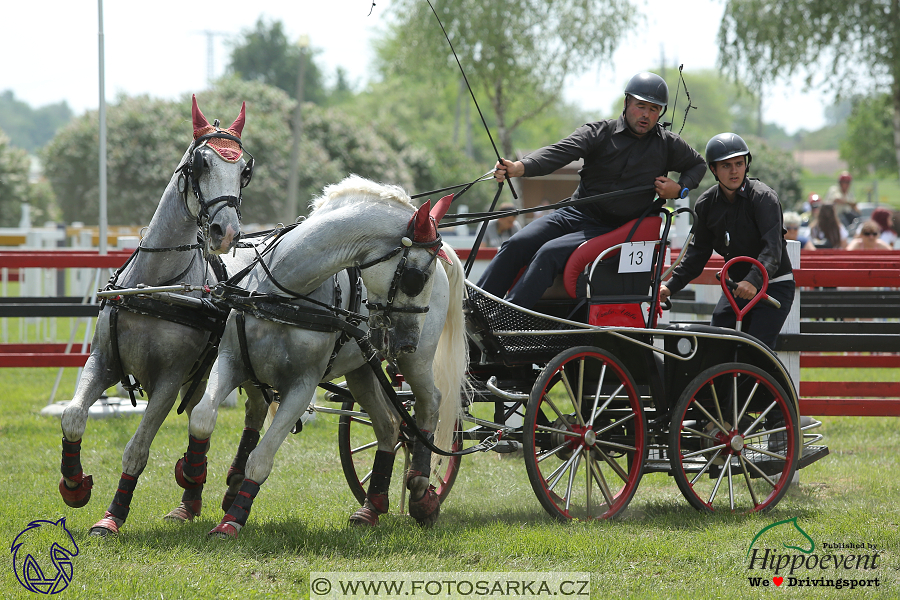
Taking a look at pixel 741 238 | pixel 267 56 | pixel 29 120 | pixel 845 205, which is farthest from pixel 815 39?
pixel 29 120

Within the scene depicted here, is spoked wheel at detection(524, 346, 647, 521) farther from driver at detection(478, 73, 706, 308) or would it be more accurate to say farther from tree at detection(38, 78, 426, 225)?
Answer: tree at detection(38, 78, 426, 225)

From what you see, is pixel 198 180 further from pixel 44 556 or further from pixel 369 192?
pixel 44 556

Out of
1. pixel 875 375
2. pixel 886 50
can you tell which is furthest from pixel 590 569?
pixel 886 50

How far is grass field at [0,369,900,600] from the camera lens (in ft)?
13.3

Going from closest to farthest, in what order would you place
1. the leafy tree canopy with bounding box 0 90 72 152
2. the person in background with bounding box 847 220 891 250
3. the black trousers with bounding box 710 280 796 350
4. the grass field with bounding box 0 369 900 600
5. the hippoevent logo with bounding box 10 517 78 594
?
the hippoevent logo with bounding box 10 517 78 594 → the grass field with bounding box 0 369 900 600 → the black trousers with bounding box 710 280 796 350 → the person in background with bounding box 847 220 891 250 → the leafy tree canopy with bounding box 0 90 72 152

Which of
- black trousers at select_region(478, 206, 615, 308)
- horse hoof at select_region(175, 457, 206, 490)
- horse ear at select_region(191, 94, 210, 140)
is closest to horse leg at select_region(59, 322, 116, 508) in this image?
horse hoof at select_region(175, 457, 206, 490)

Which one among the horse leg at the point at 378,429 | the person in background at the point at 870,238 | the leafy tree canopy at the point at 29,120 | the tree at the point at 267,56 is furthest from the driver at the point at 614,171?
the leafy tree canopy at the point at 29,120

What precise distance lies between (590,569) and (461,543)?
0.71 m

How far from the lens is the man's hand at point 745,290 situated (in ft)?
18.3

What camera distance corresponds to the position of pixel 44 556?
423cm

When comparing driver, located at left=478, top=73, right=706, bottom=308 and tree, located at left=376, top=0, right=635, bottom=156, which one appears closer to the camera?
driver, located at left=478, top=73, right=706, bottom=308

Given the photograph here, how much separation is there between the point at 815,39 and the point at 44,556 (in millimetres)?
19971

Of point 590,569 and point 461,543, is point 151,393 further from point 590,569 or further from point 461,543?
point 590,569

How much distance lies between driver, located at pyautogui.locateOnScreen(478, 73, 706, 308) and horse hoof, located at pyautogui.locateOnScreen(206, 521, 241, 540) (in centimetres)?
202
